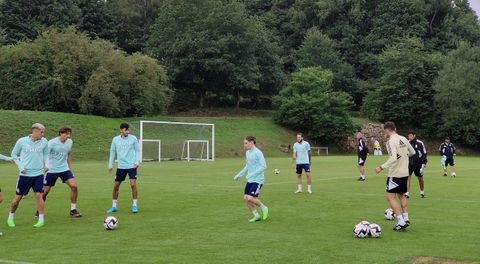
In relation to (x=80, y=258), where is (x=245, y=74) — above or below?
above

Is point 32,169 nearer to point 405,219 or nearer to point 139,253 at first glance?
point 139,253

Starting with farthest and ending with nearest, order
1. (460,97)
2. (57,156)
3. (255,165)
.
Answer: (460,97), (57,156), (255,165)

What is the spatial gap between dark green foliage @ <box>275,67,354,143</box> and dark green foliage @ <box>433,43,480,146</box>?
44.2 feet

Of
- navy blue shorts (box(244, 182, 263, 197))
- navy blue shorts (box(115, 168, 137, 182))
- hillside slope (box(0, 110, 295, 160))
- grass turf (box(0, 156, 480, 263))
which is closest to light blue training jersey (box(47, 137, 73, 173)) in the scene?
grass turf (box(0, 156, 480, 263))

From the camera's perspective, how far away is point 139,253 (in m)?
9.70

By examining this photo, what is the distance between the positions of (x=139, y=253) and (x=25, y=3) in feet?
249

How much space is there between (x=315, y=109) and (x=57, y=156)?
61.1 meters

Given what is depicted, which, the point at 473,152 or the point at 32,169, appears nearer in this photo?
the point at 32,169

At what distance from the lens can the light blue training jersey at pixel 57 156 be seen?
13984 millimetres

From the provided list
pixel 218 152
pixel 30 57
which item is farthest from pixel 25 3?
pixel 218 152

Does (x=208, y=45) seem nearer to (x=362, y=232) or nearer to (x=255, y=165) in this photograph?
(x=255, y=165)

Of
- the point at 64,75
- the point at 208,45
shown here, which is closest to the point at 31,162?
the point at 64,75

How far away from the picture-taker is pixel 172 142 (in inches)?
2036

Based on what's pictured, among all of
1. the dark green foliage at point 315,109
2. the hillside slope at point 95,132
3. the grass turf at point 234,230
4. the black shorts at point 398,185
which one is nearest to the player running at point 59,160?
the grass turf at point 234,230
